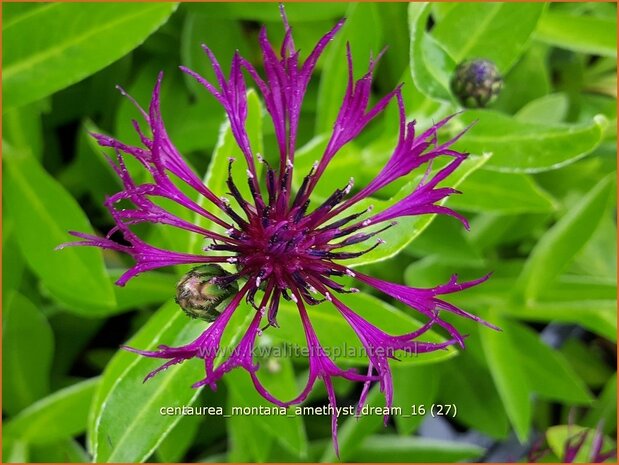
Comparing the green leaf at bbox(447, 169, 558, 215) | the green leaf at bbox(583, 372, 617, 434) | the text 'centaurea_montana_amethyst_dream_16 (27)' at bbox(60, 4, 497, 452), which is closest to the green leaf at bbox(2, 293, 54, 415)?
the text 'centaurea_montana_amethyst_dream_16 (27)' at bbox(60, 4, 497, 452)

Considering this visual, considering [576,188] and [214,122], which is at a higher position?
[214,122]

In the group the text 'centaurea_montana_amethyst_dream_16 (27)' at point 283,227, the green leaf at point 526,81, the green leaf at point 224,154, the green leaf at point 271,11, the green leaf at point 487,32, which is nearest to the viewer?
the text 'centaurea_montana_amethyst_dream_16 (27)' at point 283,227

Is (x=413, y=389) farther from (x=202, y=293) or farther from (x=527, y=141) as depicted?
(x=202, y=293)

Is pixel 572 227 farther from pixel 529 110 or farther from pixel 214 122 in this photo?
pixel 214 122

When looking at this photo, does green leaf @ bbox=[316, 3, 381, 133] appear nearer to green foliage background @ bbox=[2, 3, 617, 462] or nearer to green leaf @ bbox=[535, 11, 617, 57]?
green foliage background @ bbox=[2, 3, 617, 462]

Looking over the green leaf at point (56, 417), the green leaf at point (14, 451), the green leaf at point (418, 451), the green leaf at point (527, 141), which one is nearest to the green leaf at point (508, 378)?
the green leaf at point (418, 451)

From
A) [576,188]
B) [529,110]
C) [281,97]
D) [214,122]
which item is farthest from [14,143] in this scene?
[576,188]

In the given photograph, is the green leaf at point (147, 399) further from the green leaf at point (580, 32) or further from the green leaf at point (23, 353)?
the green leaf at point (580, 32)
